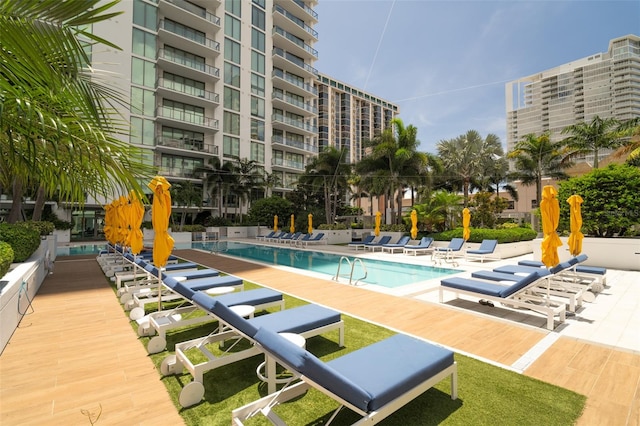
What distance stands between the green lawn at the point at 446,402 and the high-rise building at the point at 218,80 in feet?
92.8

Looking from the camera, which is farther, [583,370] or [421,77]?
[421,77]

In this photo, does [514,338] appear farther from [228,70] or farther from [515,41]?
[228,70]

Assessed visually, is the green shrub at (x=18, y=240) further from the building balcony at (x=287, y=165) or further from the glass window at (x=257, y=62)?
the glass window at (x=257, y=62)

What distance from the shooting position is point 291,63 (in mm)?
39906

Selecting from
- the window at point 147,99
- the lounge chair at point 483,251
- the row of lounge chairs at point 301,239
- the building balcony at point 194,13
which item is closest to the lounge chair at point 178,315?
the lounge chair at point 483,251

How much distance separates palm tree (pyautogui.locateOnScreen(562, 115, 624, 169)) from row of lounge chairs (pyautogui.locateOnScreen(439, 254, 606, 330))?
79.8 ft

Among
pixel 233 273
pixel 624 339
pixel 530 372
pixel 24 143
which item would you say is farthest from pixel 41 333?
pixel 624 339

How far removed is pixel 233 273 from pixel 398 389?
8.73m

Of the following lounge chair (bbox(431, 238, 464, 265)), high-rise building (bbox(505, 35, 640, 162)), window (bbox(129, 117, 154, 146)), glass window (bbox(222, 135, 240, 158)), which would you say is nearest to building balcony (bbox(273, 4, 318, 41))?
glass window (bbox(222, 135, 240, 158))

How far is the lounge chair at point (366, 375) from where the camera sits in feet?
7.87

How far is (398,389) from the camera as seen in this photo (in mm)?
2586

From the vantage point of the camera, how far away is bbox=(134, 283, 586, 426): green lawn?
9.48ft

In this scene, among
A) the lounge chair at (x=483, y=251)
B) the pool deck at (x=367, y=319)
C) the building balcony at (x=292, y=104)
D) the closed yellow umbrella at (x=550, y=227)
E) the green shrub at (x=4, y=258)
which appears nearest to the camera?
the pool deck at (x=367, y=319)

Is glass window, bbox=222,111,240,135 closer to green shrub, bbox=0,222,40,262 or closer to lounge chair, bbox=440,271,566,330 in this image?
green shrub, bbox=0,222,40,262
